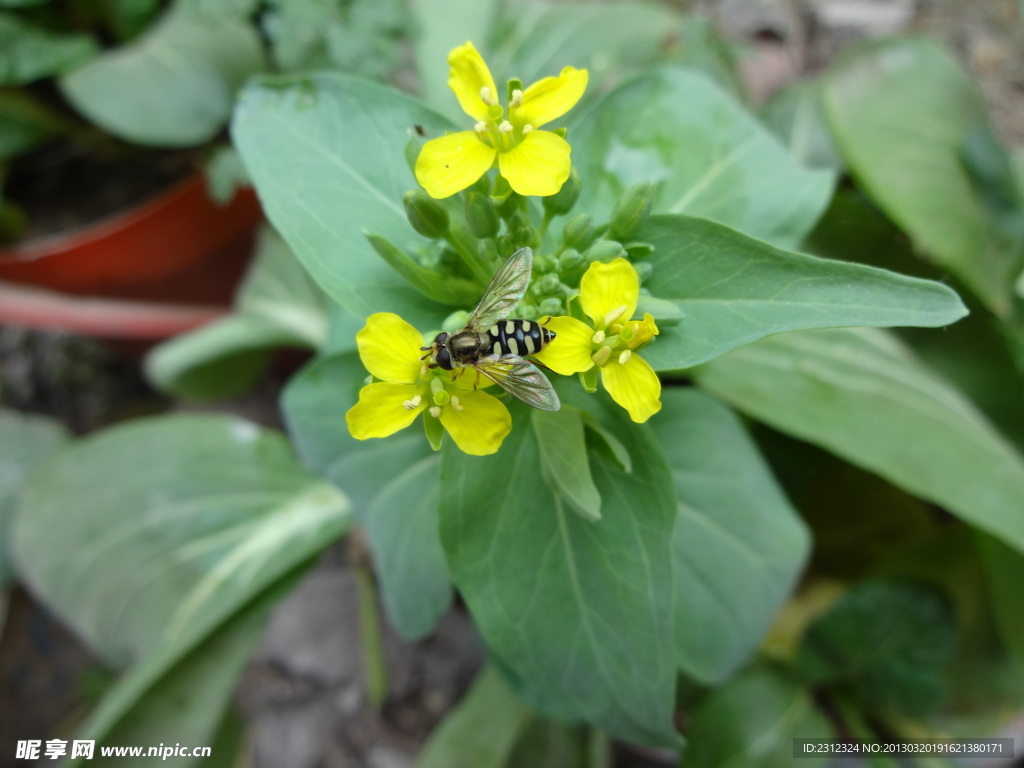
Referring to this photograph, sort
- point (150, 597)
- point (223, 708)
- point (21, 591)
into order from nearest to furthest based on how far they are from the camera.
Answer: point (223, 708) → point (150, 597) → point (21, 591)

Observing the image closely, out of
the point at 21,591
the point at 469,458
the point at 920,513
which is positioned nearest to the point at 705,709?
the point at 920,513

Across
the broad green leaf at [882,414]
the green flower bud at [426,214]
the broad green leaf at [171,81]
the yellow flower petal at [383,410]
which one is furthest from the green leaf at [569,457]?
the broad green leaf at [171,81]

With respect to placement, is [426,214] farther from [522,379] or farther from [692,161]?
[692,161]

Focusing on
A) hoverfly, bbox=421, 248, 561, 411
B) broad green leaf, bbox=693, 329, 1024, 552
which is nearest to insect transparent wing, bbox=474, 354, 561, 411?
hoverfly, bbox=421, 248, 561, 411

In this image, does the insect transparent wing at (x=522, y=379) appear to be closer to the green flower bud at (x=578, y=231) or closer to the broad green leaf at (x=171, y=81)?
the green flower bud at (x=578, y=231)

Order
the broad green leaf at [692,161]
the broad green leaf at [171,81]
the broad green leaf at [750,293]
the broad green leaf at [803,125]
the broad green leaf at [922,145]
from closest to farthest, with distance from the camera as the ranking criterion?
1. the broad green leaf at [750,293]
2. the broad green leaf at [692,161]
3. the broad green leaf at [922,145]
4. the broad green leaf at [171,81]
5. the broad green leaf at [803,125]

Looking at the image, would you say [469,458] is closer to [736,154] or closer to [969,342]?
[736,154]
